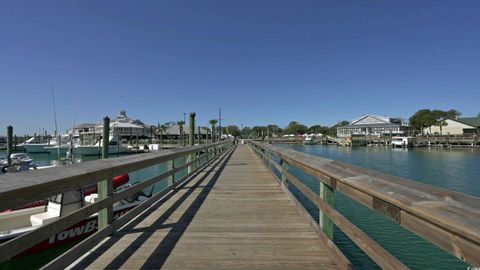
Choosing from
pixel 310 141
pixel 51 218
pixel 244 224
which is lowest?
pixel 51 218

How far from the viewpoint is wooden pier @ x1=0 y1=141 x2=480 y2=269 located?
1.34 m

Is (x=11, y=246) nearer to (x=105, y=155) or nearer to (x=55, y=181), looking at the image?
(x=55, y=181)

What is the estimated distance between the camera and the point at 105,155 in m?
13.6

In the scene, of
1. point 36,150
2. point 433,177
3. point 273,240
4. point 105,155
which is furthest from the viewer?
point 36,150

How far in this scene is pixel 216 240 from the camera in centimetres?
358

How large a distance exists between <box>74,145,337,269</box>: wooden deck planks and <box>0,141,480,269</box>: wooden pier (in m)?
0.01

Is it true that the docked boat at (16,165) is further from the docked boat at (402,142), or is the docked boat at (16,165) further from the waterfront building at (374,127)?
the waterfront building at (374,127)

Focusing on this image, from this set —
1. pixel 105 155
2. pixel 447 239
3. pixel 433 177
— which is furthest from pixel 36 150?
pixel 447 239

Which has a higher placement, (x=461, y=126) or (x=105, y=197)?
(x=461, y=126)

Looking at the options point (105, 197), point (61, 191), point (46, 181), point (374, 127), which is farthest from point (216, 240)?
point (374, 127)

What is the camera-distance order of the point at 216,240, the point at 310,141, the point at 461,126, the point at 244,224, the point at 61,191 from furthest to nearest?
the point at 310,141, the point at 461,126, the point at 244,224, the point at 216,240, the point at 61,191

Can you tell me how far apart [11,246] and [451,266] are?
311 inches

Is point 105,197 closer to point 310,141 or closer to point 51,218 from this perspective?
point 51,218

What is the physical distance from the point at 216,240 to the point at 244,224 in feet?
2.50
